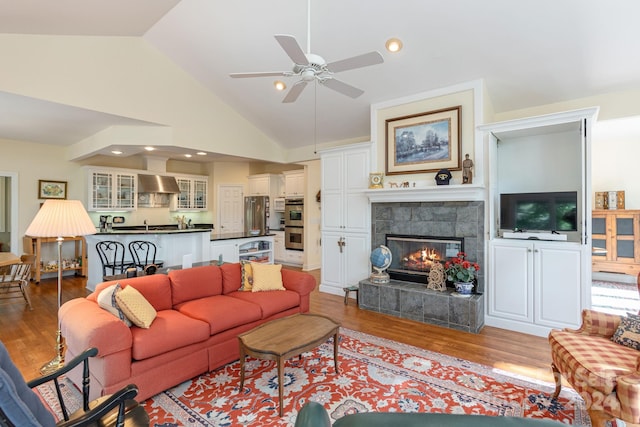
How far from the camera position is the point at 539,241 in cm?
372

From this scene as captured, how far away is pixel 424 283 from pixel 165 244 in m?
4.33

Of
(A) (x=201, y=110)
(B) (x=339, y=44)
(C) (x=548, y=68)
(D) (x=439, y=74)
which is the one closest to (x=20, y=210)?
(A) (x=201, y=110)

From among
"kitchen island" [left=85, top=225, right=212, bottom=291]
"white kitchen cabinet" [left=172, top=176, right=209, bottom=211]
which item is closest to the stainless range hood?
"white kitchen cabinet" [left=172, top=176, right=209, bottom=211]

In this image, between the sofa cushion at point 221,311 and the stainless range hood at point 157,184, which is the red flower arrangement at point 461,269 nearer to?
the sofa cushion at point 221,311

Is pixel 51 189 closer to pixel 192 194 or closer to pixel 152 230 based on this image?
pixel 192 194

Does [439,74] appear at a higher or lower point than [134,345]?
higher

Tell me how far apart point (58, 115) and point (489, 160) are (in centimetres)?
590

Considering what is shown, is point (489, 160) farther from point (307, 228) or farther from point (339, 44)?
point (307, 228)

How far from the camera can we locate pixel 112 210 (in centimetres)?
691

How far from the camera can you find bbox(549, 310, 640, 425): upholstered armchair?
1.79m

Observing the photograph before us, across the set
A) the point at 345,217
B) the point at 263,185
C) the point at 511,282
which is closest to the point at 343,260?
the point at 345,217

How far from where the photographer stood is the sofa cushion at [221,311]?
288 cm

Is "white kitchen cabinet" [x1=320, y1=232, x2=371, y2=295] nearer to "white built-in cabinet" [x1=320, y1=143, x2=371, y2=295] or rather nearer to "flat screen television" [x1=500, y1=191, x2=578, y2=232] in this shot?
"white built-in cabinet" [x1=320, y1=143, x2=371, y2=295]

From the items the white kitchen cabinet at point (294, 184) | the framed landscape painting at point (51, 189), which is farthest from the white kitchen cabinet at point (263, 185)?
the framed landscape painting at point (51, 189)
